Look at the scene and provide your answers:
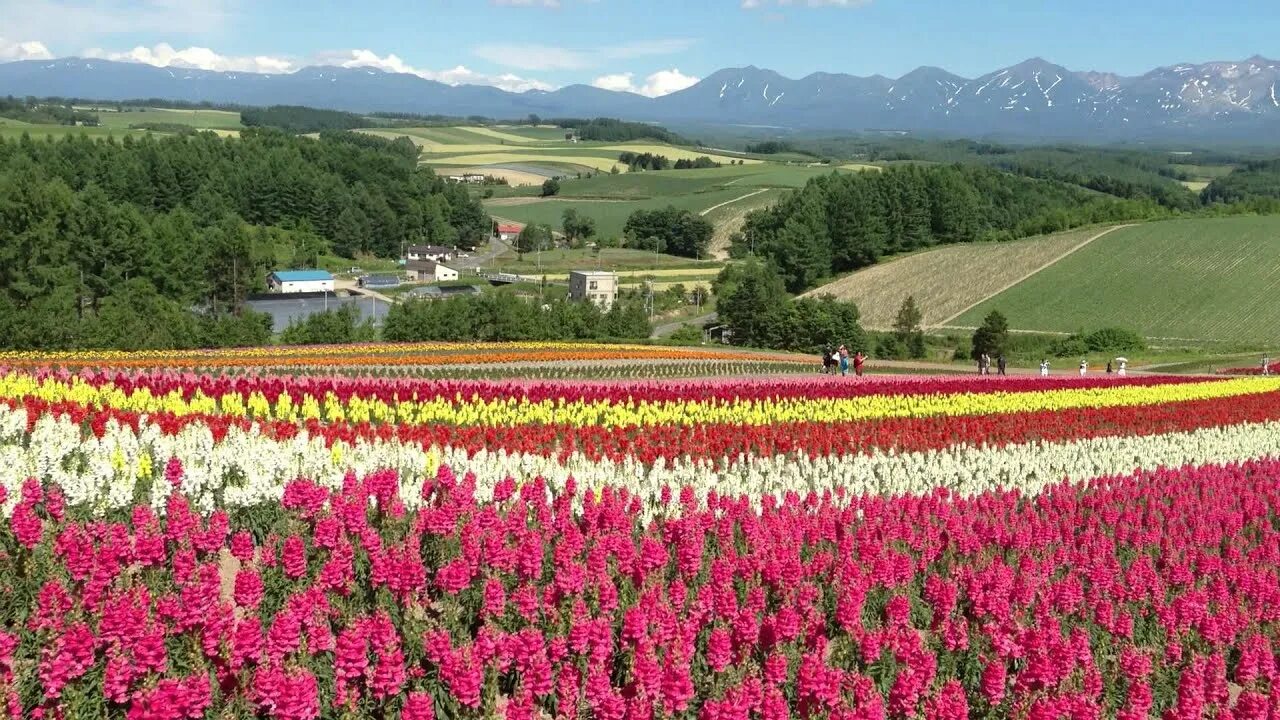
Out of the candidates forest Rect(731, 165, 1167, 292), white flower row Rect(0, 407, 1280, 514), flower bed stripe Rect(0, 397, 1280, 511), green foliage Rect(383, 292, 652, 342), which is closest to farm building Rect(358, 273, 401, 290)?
forest Rect(731, 165, 1167, 292)

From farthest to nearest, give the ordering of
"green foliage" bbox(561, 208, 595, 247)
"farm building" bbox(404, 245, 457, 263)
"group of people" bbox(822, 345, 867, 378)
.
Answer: "green foliage" bbox(561, 208, 595, 247)
"farm building" bbox(404, 245, 457, 263)
"group of people" bbox(822, 345, 867, 378)

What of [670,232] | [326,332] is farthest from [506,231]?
[326,332]

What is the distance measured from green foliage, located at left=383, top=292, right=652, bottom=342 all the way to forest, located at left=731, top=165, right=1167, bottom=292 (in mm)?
57789

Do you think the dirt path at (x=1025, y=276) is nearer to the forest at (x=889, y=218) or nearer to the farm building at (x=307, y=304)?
the forest at (x=889, y=218)

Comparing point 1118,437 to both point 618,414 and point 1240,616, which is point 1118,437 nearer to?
point 618,414

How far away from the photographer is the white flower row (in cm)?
1230

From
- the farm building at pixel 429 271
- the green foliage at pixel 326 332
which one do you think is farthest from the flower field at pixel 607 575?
the farm building at pixel 429 271

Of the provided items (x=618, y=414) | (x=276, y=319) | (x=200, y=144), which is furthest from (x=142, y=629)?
(x=200, y=144)

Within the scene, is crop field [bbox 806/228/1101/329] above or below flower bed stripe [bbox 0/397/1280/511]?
below

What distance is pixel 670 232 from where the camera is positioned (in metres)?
173

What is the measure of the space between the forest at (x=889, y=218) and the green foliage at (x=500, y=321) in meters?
57.8

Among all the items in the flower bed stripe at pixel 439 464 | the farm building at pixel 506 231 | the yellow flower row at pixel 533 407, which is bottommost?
the farm building at pixel 506 231

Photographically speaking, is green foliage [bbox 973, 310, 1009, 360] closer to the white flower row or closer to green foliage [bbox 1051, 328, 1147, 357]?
green foliage [bbox 1051, 328, 1147, 357]

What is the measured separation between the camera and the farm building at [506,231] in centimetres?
18425
